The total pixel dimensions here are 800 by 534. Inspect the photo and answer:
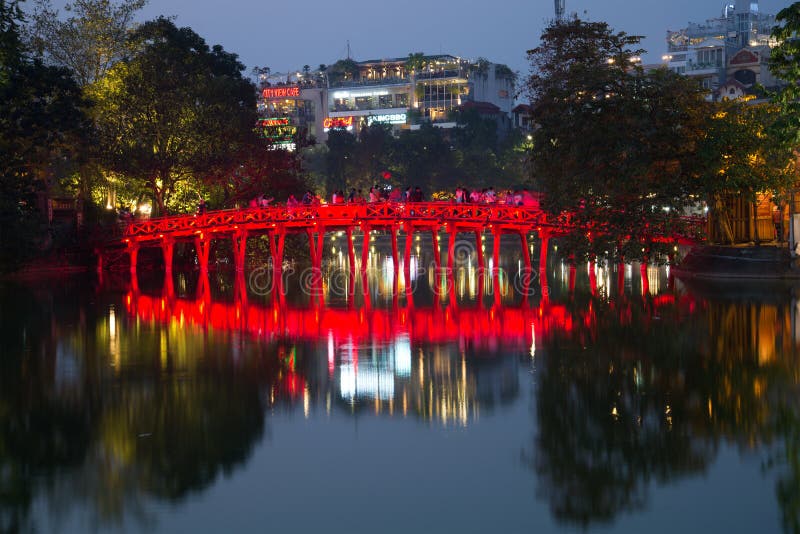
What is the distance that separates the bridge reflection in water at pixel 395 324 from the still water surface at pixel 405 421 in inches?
5.0

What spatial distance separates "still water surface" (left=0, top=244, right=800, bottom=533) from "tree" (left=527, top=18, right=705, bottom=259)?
223 inches

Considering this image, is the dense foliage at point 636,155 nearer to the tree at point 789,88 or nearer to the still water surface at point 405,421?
the still water surface at point 405,421

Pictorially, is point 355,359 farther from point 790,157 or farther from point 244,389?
point 790,157

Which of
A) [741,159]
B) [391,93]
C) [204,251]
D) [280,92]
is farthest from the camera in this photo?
[280,92]

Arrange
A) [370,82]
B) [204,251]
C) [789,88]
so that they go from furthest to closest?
[370,82], [204,251], [789,88]

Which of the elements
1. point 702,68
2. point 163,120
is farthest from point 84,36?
point 702,68

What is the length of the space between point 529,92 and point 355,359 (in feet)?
136

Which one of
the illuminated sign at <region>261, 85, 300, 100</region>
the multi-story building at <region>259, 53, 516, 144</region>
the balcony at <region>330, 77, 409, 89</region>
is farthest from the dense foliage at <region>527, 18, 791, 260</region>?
the illuminated sign at <region>261, 85, 300, 100</region>

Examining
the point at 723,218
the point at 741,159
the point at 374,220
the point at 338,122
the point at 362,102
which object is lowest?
the point at 723,218

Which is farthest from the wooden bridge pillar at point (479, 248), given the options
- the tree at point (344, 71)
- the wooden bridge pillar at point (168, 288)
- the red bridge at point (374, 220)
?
the tree at point (344, 71)

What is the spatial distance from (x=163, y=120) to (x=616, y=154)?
26898 millimetres

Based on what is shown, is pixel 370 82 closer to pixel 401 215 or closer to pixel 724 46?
pixel 724 46

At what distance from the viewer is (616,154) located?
130 feet

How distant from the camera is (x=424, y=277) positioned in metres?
52.4
